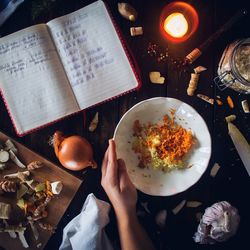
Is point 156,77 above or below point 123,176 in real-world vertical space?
above

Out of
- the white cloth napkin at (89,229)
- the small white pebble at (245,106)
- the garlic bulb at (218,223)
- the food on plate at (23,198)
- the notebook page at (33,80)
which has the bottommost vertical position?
the garlic bulb at (218,223)

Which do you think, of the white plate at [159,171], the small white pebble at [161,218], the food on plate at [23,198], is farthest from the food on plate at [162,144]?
the food on plate at [23,198]

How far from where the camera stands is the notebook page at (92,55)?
3.22ft

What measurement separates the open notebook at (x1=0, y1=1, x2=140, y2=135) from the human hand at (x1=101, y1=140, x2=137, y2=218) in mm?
169

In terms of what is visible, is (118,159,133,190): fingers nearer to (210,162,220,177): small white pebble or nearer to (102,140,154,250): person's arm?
(102,140,154,250): person's arm

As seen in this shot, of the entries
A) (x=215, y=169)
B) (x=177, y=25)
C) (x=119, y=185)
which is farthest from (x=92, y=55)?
(x=215, y=169)

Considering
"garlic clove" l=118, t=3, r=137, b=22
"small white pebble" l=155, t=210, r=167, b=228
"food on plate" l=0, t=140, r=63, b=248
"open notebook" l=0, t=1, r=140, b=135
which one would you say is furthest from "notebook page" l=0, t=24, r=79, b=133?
"small white pebble" l=155, t=210, r=167, b=228

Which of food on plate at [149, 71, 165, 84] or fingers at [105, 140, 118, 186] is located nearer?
fingers at [105, 140, 118, 186]

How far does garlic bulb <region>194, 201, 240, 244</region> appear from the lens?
0.94 metres

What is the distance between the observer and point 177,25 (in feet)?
3.23

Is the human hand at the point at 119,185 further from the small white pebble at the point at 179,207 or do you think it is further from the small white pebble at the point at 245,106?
the small white pebble at the point at 245,106

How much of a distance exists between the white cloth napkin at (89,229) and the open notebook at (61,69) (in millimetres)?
250

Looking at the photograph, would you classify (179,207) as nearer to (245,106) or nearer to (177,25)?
(245,106)

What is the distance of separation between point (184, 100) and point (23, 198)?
51cm
